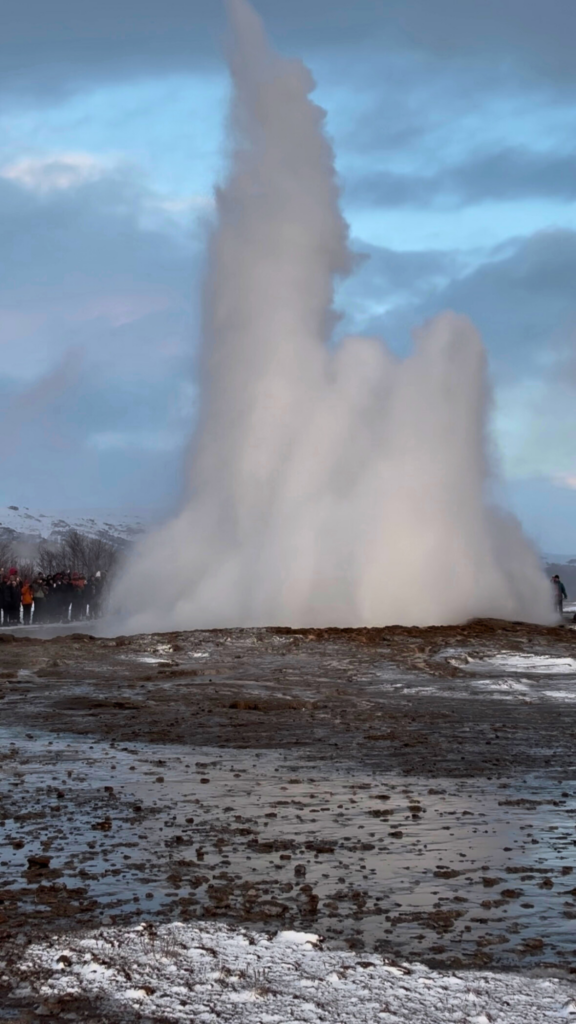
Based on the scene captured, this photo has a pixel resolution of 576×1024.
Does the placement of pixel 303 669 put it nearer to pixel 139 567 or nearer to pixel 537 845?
pixel 537 845

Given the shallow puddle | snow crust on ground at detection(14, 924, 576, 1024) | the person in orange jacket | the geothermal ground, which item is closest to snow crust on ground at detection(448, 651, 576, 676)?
the geothermal ground

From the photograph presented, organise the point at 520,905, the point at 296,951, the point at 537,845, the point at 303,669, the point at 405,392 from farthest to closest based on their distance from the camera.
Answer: the point at 405,392
the point at 303,669
the point at 537,845
the point at 520,905
the point at 296,951

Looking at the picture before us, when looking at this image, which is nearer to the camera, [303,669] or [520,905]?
[520,905]

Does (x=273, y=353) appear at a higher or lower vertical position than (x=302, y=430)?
higher

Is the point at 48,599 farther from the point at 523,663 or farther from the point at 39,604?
the point at 523,663

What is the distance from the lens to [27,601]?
117ft

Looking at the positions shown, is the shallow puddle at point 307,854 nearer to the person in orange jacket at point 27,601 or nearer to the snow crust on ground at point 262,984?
the snow crust on ground at point 262,984

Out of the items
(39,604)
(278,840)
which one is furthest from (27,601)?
(278,840)

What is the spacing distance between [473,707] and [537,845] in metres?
7.42

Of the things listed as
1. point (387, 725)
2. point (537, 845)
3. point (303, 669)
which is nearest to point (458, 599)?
point (303, 669)

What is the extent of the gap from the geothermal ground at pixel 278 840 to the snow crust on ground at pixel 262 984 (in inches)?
0.6

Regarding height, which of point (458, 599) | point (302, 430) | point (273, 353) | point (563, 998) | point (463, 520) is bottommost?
point (563, 998)

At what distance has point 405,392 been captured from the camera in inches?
1210

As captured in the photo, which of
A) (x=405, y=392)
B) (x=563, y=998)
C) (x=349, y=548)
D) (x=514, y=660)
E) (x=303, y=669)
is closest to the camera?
(x=563, y=998)
